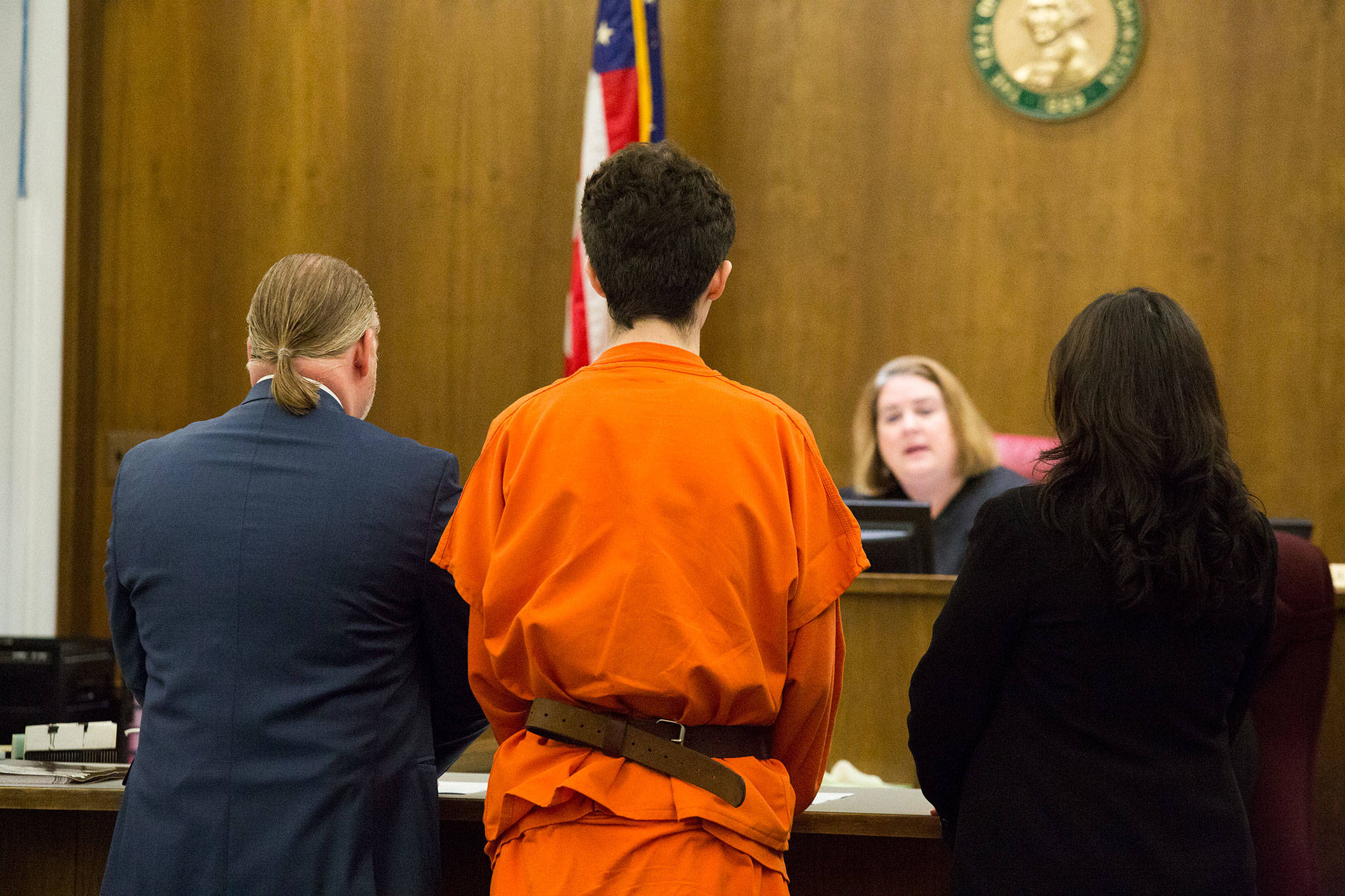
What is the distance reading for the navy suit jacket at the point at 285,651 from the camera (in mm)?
1413

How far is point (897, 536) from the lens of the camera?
301 centimetres

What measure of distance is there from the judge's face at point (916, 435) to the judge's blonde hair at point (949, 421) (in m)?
0.02

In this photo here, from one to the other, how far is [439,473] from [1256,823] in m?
1.20

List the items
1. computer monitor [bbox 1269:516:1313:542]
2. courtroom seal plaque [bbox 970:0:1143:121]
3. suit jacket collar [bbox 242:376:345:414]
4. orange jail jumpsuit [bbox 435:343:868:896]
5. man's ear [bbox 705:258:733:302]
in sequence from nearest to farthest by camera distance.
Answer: orange jail jumpsuit [bbox 435:343:868:896]
man's ear [bbox 705:258:733:302]
suit jacket collar [bbox 242:376:345:414]
computer monitor [bbox 1269:516:1313:542]
courtroom seal plaque [bbox 970:0:1143:121]

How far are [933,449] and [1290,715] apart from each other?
2.35 m

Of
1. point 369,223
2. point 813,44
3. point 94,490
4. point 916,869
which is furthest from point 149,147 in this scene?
point 916,869

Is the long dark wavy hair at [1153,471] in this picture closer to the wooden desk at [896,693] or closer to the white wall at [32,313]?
the wooden desk at [896,693]

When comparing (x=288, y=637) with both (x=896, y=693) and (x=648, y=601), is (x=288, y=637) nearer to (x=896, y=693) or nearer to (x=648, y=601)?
(x=648, y=601)

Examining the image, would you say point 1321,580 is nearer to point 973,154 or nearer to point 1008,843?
point 1008,843

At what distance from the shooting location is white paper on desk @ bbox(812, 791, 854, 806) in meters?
1.72

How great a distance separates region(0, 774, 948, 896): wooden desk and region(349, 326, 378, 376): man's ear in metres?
0.61

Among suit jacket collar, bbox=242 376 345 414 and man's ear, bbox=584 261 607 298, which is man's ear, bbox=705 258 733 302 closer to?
man's ear, bbox=584 261 607 298

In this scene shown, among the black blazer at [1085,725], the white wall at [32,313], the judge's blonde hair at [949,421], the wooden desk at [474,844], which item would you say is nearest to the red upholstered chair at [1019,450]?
the judge's blonde hair at [949,421]

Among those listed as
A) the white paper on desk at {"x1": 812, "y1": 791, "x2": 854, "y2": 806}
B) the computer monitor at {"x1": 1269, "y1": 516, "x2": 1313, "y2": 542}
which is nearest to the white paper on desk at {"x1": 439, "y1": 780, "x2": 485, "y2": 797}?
the white paper on desk at {"x1": 812, "y1": 791, "x2": 854, "y2": 806}
